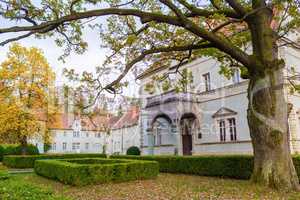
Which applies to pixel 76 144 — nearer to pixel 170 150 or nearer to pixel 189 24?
pixel 170 150

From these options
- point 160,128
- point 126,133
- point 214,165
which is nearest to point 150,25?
point 214,165

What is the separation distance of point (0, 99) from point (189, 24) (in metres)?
22.1

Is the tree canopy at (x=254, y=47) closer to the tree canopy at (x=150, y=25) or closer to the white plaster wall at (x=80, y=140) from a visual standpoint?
the tree canopy at (x=150, y=25)

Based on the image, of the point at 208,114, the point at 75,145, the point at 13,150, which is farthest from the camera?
the point at 75,145

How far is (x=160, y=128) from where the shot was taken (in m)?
28.8

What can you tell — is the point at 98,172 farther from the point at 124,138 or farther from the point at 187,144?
the point at 124,138

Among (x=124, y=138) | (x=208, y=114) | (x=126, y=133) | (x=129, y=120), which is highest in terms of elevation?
(x=129, y=120)

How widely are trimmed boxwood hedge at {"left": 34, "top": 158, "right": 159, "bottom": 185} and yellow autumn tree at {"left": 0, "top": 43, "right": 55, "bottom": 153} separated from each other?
1128 centimetres

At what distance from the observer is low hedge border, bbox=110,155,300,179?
43.9ft

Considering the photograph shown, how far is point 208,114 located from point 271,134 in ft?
46.7

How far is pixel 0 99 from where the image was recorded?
25.5 m

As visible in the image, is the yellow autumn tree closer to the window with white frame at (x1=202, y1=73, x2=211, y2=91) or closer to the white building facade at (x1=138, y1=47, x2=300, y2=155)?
the white building facade at (x1=138, y1=47, x2=300, y2=155)

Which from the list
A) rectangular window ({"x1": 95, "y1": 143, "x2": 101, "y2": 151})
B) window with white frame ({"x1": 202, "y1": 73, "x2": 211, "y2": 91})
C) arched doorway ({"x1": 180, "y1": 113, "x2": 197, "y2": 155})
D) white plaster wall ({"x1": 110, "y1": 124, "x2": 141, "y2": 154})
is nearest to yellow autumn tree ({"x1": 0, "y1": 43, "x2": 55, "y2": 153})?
arched doorway ({"x1": 180, "y1": 113, "x2": 197, "y2": 155})

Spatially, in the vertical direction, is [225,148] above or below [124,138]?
below
